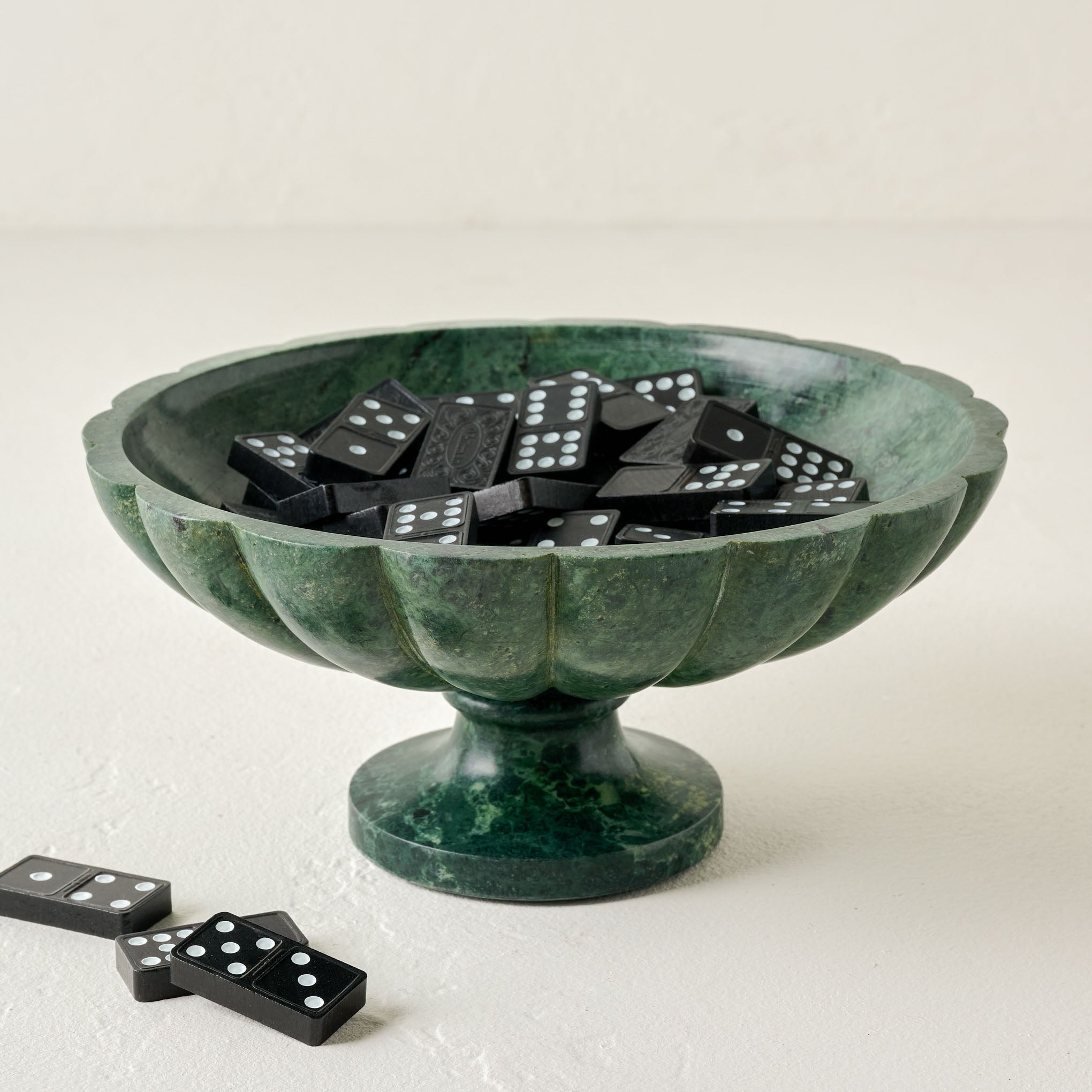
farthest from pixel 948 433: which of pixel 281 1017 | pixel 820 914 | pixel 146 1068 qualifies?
pixel 146 1068

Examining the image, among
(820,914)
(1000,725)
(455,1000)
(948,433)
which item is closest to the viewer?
(455,1000)

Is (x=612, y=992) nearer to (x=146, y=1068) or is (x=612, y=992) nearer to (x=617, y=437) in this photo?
(x=146, y=1068)

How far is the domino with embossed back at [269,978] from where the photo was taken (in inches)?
61.1

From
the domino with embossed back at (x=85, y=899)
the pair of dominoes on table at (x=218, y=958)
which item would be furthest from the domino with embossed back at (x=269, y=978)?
the domino with embossed back at (x=85, y=899)

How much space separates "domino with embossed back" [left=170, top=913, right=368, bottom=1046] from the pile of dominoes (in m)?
0.43

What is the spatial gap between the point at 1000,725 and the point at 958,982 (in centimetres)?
69

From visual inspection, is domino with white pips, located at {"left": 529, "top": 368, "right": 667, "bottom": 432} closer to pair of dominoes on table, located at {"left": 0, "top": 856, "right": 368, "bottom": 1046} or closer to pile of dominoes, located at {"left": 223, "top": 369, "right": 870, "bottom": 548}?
pile of dominoes, located at {"left": 223, "top": 369, "right": 870, "bottom": 548}

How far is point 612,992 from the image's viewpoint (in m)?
1.64

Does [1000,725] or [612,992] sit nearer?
[612,992]

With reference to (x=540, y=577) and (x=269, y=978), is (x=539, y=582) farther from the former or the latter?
(x=269, y=978)

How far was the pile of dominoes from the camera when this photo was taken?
5.78 feet

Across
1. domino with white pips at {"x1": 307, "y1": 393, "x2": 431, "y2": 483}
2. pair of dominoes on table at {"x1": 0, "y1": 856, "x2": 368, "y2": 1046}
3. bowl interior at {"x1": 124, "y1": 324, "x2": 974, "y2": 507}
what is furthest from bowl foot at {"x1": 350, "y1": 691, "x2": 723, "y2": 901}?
Result: bowl interior at {"x1": 124, "y1": 324, "x2": 974, "y2": 507}

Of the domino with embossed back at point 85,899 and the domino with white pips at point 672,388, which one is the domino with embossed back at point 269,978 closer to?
the domino with embossed back at point 85,899

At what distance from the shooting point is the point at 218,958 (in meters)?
1.59
